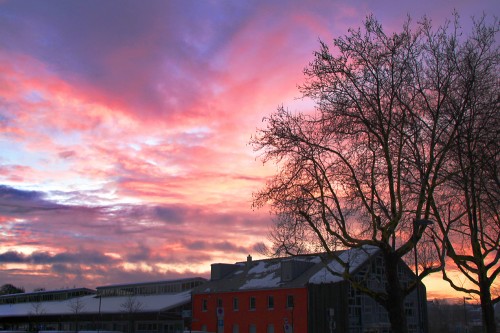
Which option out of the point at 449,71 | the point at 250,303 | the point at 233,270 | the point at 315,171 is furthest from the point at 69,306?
the point at 449,71

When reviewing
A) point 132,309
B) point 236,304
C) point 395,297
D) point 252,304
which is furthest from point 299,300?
point 395,297

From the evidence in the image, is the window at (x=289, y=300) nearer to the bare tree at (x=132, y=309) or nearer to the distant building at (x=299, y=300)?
the distant building at (x=299, y=300)

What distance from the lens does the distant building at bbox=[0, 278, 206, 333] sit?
243ft

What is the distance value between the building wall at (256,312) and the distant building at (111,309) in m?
3.15

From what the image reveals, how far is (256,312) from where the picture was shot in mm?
63094

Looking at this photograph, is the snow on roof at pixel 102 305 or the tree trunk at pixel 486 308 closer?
the tree trunk at pixel 486 308

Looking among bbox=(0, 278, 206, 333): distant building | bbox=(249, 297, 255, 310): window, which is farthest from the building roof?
bbox=(0, 278, 206, 333): distant building

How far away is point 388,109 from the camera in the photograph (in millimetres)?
27141

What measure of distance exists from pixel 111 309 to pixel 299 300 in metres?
37.0

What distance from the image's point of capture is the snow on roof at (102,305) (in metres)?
74.5

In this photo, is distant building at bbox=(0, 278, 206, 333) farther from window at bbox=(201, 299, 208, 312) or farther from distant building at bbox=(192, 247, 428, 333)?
distant building at bbox=(192, 247, 428, 333)

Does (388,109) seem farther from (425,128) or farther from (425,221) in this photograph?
(425,221)

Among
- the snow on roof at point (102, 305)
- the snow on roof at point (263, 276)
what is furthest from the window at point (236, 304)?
the snow on roof at point (102, 305)

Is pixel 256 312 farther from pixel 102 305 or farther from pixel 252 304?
pixel 102 305
